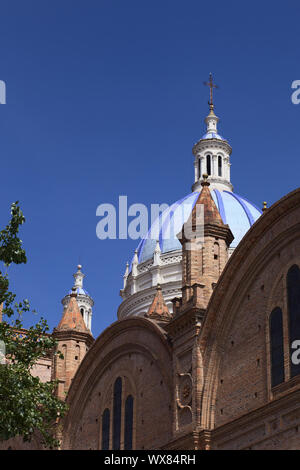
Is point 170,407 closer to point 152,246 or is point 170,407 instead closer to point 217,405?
point 217,405

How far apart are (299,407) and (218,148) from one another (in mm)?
42035

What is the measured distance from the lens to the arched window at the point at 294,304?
86.2 feet

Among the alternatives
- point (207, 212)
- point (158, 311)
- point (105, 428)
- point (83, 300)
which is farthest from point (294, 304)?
point (83, 300)

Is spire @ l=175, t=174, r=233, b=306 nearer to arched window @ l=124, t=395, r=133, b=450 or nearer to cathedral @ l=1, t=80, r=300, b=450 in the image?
cathedral @ l=1, t=80, r=300, b=450

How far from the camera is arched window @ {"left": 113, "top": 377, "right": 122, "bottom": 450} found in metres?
36.0

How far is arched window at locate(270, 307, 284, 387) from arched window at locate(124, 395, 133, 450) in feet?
33.1

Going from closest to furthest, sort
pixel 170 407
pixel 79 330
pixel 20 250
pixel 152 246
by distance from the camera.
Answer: pixel 20 250
pixel 170 407
pixel 79 330
pixel 152 246

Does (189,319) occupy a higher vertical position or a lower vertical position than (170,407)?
higher

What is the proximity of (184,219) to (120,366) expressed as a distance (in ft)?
72.0

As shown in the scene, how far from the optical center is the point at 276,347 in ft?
89.1

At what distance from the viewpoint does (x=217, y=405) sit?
29156 millimetres

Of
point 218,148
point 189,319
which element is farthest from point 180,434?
point 218,148

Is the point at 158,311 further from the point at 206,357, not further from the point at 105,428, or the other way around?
the point at 206,357
